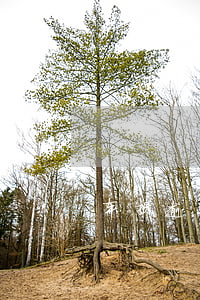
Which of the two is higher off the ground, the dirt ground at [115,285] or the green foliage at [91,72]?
the green foliage at [91,72]

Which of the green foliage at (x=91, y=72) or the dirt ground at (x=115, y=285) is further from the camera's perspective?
the green foliage at (x=91, y=72)

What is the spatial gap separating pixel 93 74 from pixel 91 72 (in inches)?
3.4

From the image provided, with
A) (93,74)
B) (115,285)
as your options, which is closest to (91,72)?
(93,74)

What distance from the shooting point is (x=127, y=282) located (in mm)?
4570

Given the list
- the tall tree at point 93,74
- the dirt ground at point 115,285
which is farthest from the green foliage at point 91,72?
the dirt ground at point 115,285

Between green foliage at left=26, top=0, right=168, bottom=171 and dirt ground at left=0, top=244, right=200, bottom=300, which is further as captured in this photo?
green foliage at left=26, top=0, right=168, bottom=171

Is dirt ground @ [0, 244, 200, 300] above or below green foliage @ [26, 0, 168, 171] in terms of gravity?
below

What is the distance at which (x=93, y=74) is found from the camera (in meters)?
6.71

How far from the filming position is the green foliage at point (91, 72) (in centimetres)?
615

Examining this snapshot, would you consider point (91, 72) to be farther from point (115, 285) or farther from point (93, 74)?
point (115, 285)

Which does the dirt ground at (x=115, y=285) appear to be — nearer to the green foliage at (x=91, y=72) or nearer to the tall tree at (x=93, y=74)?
the tall tree at (x=93, y=74)

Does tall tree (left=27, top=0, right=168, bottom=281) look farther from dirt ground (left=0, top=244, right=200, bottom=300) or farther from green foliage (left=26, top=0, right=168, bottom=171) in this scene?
dirt ground (left=0, top=244, right=200, bottom=300)

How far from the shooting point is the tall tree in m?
6.12

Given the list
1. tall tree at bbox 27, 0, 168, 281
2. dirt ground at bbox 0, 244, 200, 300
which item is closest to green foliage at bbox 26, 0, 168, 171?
tall tree at bbox 27, 0, 168, 281
